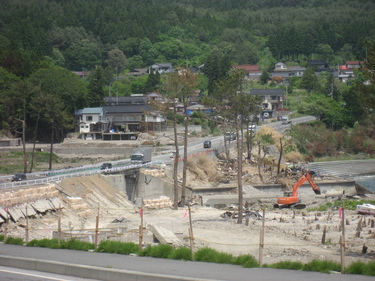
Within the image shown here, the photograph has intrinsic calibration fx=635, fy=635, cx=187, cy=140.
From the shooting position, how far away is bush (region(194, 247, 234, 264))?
602 inches

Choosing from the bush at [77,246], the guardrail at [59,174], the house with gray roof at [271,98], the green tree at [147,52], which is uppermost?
the green tree at [147,52]

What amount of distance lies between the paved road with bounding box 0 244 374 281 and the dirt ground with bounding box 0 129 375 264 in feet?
14.2

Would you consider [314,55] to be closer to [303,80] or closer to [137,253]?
[303,80]

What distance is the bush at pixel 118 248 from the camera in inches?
657

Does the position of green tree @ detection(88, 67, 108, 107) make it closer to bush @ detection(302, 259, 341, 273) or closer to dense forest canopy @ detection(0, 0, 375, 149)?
dense forest canopy @ detection(0, 0, 375, 149)

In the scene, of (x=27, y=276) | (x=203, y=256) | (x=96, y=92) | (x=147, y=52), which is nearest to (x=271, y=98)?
(x=96, y=92)

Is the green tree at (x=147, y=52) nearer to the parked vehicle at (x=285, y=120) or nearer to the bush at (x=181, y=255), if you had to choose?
the parked vehicle at (x=285, y=120)

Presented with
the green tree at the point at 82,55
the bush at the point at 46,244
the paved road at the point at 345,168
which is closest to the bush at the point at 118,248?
the bush at the point at 46,244

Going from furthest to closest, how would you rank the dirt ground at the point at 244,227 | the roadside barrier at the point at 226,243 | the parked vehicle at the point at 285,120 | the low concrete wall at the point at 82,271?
the parked vehicle at the point at 285,120
the dirt ground at the point at 244,227
the roadside barrier at the point at 226,243
the low concrete wall at the point at 82,271

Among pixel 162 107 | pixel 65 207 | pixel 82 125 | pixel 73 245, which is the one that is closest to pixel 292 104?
pixel 82 125

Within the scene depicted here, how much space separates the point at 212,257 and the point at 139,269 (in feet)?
7.03

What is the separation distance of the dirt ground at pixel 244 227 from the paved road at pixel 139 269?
4.32m

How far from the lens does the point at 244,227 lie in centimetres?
2875

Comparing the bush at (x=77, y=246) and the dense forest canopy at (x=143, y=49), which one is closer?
the bush at (x=77, y=246)
